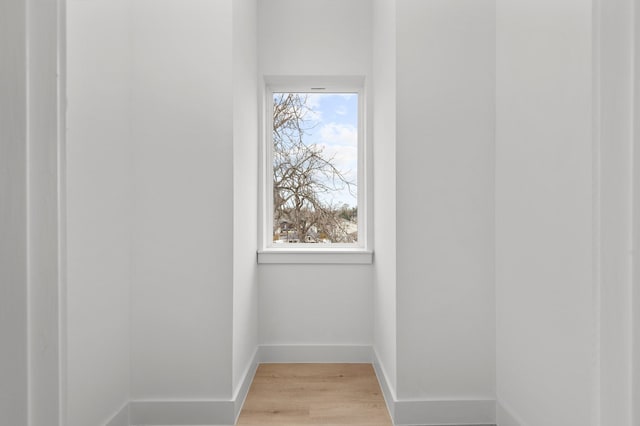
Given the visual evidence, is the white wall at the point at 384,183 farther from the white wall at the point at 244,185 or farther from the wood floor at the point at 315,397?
the white wall at the point at 244,185

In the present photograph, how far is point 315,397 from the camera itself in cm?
213
